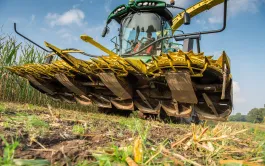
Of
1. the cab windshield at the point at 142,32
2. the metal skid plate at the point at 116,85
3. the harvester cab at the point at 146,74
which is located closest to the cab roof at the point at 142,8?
the harvester cab at the point at 146,74

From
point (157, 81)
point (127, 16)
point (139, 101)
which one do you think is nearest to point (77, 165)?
point (157, 81)

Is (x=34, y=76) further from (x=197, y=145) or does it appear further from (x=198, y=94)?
(x=197, y=145)

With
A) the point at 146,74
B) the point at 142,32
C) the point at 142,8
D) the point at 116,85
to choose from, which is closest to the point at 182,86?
the point at 146,74

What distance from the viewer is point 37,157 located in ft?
3.45

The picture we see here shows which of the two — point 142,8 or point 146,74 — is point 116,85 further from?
point 142,8

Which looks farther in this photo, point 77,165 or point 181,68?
point 181,68

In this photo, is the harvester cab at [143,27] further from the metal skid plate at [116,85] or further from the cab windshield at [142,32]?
the metal skid plate at [116,85]

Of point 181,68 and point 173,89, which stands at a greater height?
point 181,68

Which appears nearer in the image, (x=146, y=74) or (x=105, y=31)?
(x=146, y=74)

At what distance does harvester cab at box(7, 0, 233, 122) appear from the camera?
353 cm

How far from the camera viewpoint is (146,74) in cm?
402

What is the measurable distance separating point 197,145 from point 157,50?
4.01m

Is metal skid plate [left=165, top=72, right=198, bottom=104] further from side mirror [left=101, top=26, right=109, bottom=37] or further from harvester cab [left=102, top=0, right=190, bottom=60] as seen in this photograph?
side mirror [left=101, top=26, right=109, bottom=37]

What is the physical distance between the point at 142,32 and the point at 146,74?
1.55 metres
